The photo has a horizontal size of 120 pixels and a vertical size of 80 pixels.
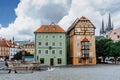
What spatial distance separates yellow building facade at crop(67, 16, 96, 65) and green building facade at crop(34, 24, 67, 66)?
13.6ft

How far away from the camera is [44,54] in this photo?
94438 mm

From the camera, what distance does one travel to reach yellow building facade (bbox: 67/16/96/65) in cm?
9612

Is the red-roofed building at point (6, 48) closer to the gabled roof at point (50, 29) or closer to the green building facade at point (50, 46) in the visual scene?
the gabled roof at point (50, 29)

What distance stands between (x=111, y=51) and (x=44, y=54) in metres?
23.7

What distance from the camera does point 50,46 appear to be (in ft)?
311

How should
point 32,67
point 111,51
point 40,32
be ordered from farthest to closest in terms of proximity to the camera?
point 111,51 < point 40,32 < point 32,67

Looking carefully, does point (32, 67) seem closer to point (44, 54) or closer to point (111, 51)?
point (44, 54)

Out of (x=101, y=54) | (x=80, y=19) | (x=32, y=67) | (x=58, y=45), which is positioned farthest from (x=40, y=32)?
(x=32, y=67)

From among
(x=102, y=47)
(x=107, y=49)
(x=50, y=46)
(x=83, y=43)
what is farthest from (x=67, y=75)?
(x=102, y=47)

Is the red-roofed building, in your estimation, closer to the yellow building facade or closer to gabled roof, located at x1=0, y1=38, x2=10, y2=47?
gabled roof, located at x1=0, y1=38, x2=10, y2=47

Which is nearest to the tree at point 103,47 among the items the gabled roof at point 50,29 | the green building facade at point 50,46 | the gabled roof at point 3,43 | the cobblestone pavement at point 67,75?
the green building facade at point 50,46

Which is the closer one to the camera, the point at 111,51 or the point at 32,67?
the point at 32,67

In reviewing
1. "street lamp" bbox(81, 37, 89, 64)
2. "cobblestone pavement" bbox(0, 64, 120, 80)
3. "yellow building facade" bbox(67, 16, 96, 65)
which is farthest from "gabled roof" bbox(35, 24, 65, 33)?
"cobblestone pavement" bbox(0, 64, 120, 80)

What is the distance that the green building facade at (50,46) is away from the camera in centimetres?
9431
